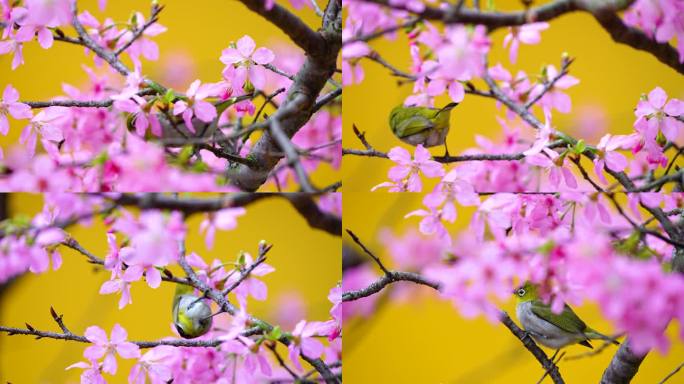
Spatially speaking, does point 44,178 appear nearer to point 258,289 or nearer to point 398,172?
point 258,289

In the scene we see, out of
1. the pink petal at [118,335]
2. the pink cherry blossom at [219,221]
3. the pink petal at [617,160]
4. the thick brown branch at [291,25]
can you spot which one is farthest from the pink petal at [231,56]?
the pink petal at [617,160]

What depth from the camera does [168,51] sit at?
68.0 inches

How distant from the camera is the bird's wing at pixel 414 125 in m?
1.72

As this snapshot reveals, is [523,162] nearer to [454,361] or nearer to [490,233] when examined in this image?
[490,233]

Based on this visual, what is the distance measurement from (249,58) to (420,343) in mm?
807

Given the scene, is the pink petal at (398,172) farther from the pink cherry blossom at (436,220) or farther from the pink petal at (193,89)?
the pink petal at (193,89)

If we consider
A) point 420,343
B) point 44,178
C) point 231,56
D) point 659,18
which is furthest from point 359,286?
point 659,18

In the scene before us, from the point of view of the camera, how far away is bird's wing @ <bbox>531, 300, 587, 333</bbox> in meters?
1.65

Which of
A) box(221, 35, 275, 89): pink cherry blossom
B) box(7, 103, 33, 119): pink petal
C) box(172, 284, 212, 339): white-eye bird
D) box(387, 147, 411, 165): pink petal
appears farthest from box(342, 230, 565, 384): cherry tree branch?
box(7, 103, 33, 119): pink petal

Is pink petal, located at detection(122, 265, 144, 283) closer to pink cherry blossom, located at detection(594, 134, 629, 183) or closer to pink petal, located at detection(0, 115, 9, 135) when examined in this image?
pink petal, located at detection(0, 115, 9, 135)

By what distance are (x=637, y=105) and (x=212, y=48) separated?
3.30 feet

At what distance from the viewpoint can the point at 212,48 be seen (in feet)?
5.67

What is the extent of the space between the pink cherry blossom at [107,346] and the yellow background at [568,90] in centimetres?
74

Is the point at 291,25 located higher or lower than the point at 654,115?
higher
